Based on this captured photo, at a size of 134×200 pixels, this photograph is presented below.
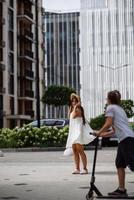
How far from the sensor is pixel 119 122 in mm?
9203

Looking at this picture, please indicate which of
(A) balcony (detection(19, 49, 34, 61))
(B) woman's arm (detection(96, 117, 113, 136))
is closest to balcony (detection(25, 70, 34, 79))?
(A) balcony (detection(19, 49, 34, 61))

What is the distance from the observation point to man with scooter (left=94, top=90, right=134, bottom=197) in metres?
9.02

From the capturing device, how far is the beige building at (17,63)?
8212cm

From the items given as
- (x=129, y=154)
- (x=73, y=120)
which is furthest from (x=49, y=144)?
(x=129, y=154)

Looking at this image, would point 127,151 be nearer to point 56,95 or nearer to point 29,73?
point 29,73

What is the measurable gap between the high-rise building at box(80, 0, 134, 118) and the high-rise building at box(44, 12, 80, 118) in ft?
80.9

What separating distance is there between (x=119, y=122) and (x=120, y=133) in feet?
0.57

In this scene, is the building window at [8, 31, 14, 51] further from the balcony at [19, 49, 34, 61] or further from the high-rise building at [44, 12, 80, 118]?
the high-rise building at [44, 12, 80, 118]

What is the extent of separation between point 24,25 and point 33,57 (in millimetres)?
5092

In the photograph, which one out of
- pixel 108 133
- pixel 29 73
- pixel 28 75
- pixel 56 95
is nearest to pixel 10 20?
pixel 28 75

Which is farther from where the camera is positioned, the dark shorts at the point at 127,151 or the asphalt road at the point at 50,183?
the asphalt road at the point at 50,183

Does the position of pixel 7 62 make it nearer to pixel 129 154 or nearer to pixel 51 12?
pixel 51 12

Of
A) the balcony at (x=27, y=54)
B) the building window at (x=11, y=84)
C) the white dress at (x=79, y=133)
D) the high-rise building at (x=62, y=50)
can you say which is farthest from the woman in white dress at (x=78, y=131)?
the high-rise building at (x=62, y=50)

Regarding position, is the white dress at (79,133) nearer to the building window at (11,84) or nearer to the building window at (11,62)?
the building window at (11,84)
